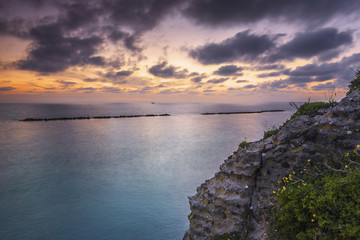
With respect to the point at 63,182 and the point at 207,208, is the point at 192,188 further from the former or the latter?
the point at 63,182

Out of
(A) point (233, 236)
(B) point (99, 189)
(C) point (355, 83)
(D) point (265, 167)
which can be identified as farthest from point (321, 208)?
(B) point (99, 189)

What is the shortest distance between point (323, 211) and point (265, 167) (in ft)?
9.91

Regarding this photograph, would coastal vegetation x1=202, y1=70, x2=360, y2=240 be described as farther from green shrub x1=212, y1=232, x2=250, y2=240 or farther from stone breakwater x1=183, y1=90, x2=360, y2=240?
green shrub x1=212, y1=232, x2=250, y2=240

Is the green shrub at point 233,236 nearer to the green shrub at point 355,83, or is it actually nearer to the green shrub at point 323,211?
the green shrub at point 323,211

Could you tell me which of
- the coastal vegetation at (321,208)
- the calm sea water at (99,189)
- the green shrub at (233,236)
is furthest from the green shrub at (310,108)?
the calm sea water at (99,189)

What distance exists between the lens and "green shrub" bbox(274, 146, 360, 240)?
5.00 metres

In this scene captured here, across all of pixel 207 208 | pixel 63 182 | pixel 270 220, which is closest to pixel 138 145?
pixel 63 182

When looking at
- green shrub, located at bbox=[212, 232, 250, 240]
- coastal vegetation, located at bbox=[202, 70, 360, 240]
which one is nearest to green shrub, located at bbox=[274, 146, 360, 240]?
coastal vegetation, located at bbox=[202, 70, 360, 240]

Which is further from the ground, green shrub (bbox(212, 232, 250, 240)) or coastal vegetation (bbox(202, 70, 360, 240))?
coastal vegetation (bbox(202, 70, 360, 240))

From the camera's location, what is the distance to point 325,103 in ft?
31.7

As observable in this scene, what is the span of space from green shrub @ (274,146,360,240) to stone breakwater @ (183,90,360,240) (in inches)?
54.6

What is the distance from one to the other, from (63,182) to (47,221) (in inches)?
273

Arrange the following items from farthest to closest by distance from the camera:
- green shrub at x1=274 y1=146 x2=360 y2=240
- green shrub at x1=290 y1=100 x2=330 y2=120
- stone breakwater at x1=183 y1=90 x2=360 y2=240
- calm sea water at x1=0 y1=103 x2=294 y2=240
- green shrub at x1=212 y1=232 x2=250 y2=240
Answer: calm sea water at x1=0 y1=103 x2=294 y2=240 < green shrub at x1=290 y1=100 x2=330 y2=120 < stone breakwater at x1=183 y1=90 x2=360 y2=240 < green shrub at x1=212 y1=232 x2=250 y2=240 < green shrub at x1=274 y1=146 x2=360 y2=240

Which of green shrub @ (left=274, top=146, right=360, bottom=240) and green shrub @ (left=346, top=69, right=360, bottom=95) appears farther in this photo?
green shrub @ (left=346, top=69, right=360, bottom=95)
